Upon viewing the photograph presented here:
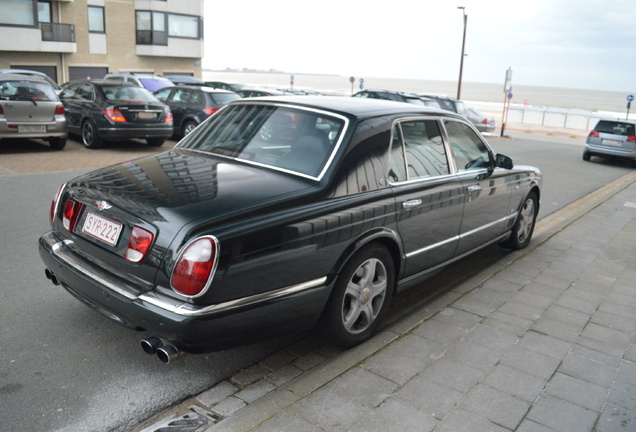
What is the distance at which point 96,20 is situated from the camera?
127 ft

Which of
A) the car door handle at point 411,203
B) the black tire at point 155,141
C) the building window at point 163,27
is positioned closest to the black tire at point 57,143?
the black tire at point 155,141

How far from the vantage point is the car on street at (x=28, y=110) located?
38.8 ft

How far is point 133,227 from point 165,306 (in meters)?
0.52

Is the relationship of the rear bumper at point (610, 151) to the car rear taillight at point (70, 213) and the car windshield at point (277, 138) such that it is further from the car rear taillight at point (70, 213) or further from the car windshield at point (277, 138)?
the car rear taillight at point (70, 213)

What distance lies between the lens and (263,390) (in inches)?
140

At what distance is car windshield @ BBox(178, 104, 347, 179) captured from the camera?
404 centimetres

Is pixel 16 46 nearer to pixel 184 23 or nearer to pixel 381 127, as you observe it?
pixel 184 23

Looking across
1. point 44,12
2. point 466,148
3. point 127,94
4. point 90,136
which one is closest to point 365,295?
point 466,148

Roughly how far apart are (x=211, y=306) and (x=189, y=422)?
0.65 metres

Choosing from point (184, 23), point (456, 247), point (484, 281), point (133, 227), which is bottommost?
point (484, 281)

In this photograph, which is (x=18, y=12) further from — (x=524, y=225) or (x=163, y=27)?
(x=524, y=225)

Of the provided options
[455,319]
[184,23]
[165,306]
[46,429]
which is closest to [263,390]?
[165,306]

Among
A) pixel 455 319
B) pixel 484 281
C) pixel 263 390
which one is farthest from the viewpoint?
pixel 484 281

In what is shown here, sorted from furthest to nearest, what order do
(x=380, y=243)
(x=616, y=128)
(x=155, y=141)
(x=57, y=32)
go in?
(x=57, y=32) → (x=616, y=128) → (x=155, y=141) → (x=380, y=243)
